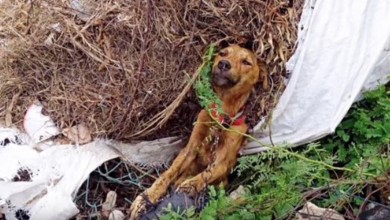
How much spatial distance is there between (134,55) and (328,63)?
35.3 inches

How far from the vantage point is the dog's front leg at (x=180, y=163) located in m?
3.56

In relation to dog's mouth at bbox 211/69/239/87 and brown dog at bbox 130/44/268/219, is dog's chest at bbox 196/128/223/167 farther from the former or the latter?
dog's mouth at bbox 211/69/239/87

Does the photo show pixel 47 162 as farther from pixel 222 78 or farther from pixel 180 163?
pixel 222 78

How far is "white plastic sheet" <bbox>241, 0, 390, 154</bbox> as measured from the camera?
3639 millimetres

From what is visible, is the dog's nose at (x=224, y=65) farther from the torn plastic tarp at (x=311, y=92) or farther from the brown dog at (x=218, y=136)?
the torn plastic tarp at (x=311, y=92)

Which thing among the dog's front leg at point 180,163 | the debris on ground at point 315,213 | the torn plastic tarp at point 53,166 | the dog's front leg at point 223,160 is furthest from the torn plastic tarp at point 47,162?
the debris on ground at point 315,213

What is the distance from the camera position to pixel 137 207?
351 centimetres

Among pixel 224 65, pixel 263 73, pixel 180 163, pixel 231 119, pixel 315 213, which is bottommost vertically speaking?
pixel 315 213

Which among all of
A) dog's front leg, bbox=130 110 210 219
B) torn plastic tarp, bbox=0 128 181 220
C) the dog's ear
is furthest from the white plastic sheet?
torn plastic tarp, bbox=0 128 181 220

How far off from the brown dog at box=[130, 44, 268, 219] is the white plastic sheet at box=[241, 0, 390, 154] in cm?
16

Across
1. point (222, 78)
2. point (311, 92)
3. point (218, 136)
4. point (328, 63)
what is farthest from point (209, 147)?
point (328, 63)

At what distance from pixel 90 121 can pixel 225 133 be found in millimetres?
654

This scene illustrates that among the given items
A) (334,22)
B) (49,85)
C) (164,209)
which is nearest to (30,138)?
(49,85)

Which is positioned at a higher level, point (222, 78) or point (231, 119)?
point (222, 78)
